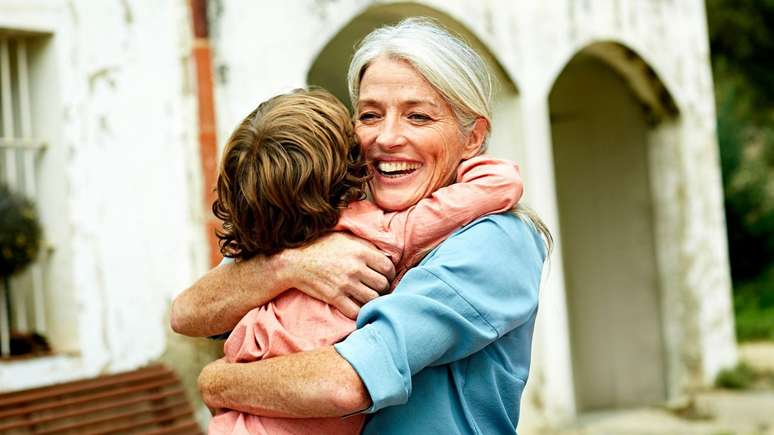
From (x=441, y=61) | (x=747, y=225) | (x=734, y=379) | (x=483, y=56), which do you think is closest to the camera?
(x=441, y=61)

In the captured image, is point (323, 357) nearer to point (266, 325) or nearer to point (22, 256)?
point (266, 325)

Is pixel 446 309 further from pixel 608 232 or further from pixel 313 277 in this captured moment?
pixel 608 232

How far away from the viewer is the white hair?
1883 mm

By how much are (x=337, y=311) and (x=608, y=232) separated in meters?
6.93

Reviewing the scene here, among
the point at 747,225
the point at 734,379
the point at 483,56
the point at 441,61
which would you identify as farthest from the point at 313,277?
the point at 747,225

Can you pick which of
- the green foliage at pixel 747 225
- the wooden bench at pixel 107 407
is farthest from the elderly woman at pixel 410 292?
the green foliage at pixel 747 225

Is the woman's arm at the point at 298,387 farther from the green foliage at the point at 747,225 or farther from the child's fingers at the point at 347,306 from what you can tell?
the green foliage at the point at 747,225

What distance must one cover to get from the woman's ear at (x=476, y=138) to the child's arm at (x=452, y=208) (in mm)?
119

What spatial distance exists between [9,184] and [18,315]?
56 centimetres

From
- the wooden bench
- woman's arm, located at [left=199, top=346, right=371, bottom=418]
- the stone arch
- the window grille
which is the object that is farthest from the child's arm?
the stone arch

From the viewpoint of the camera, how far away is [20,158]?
14.4 feet

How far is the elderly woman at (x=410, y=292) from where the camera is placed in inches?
65.7

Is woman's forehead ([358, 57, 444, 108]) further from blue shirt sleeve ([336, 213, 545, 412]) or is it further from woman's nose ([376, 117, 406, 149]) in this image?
blue shirt sleeve ([336, 213, 545, 412])

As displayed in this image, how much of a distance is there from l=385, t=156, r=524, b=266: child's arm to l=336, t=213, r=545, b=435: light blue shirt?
0.9 inches
